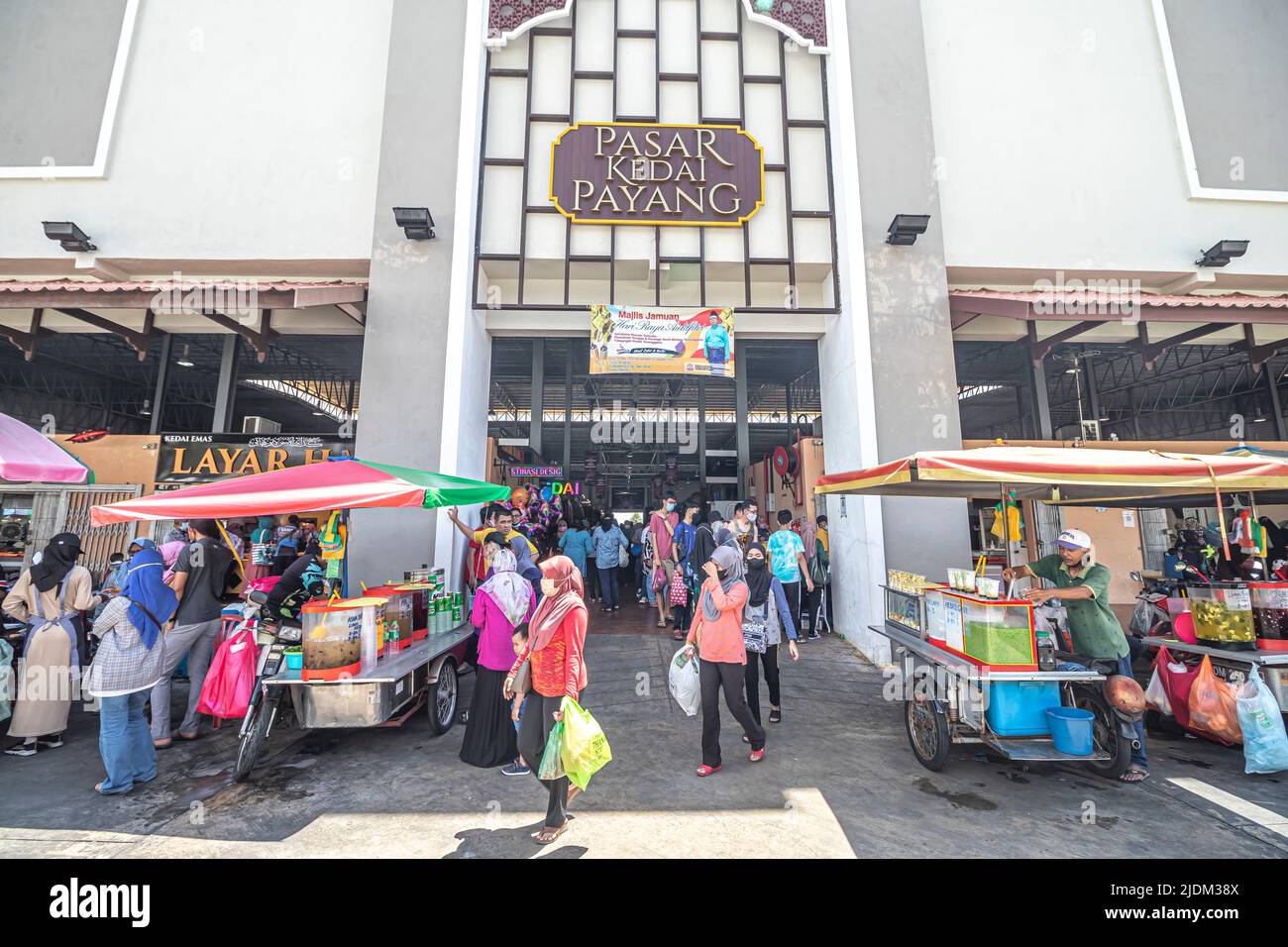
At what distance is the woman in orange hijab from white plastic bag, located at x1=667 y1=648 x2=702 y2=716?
1128mm

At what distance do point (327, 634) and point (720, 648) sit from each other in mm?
3276

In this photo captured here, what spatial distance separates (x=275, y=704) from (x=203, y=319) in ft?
29.4

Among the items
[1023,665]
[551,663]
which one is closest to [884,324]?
[1023,665]

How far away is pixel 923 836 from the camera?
3502 millimetres

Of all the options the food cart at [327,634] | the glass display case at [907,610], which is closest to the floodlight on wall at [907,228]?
the glass display case at [907,610]

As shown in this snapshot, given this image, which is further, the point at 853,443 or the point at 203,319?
the point at 203,319

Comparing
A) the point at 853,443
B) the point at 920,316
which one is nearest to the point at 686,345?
the point at 853,443

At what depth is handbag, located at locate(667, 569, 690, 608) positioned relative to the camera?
866 cm

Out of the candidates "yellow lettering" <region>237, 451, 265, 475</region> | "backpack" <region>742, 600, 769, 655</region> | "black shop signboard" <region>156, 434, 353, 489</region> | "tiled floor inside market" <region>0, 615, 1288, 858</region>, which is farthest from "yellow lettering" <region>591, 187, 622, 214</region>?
"tiled floor inside market" <region>0, 615, 1288, 858</region>

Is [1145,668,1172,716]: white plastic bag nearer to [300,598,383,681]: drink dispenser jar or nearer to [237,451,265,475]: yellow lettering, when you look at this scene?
[300,598,383,681]: drink dispenser jar

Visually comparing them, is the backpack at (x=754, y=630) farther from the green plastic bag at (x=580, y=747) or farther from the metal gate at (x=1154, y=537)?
the metal gate at (x=1154, y=537)

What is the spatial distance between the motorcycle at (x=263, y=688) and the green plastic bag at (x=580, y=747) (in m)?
2.70
